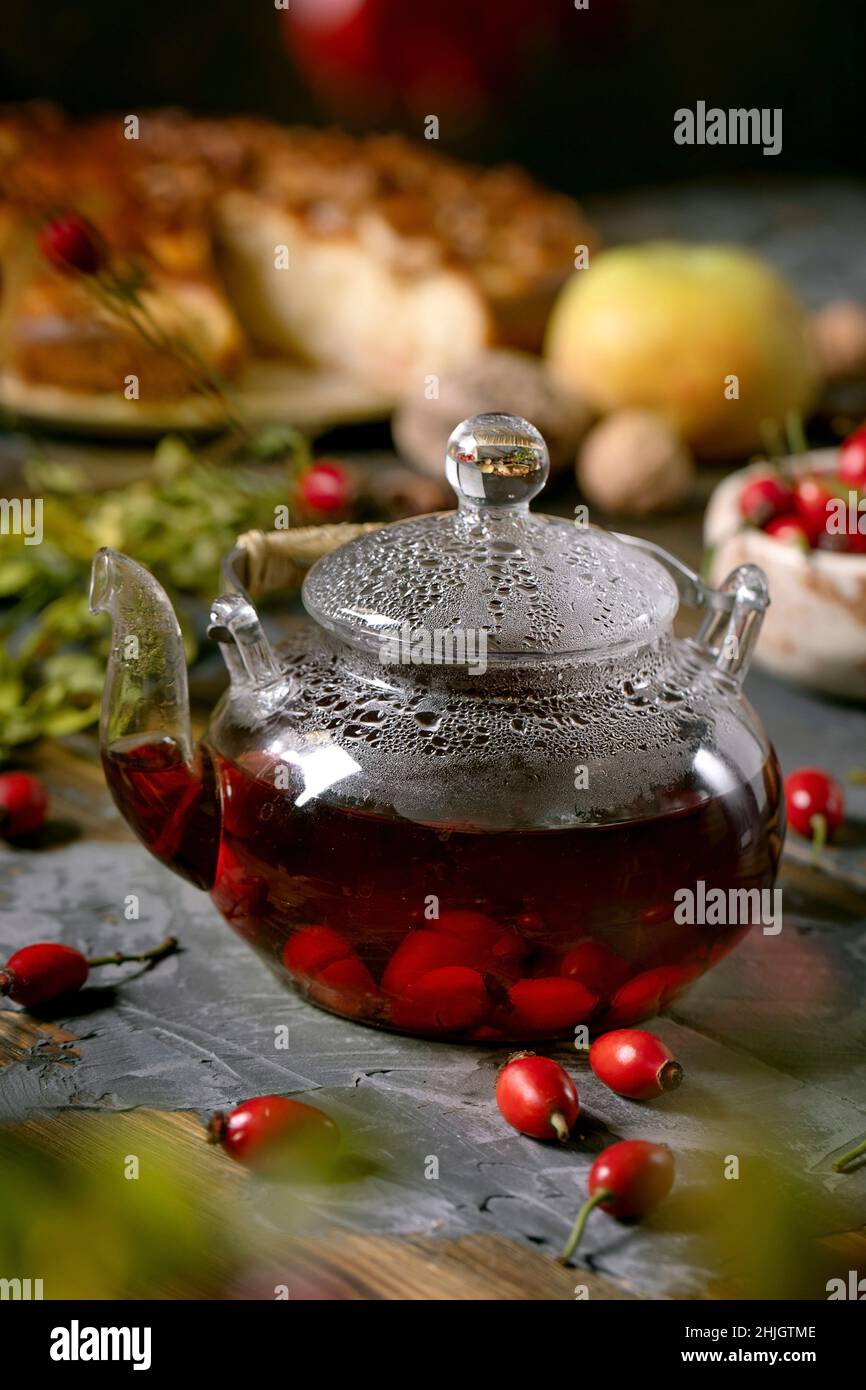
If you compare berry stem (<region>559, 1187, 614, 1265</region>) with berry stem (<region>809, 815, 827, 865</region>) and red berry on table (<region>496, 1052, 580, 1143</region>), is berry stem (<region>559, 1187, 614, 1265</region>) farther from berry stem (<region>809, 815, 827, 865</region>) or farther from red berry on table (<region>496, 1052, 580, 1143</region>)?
berry stem (<region>809, 815, 827, 865</region>)

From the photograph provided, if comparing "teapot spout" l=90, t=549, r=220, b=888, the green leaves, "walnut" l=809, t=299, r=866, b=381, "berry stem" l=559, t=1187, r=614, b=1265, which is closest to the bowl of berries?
the green leaves

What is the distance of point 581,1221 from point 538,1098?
11 cm

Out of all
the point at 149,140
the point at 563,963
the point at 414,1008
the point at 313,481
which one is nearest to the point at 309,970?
the point at 414,1008

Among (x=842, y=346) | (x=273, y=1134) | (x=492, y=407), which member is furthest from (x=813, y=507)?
(x=842, y=346)

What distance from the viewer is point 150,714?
1.11 m

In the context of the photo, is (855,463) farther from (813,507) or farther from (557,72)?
(557,72)

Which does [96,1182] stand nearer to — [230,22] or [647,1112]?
[647,1112]

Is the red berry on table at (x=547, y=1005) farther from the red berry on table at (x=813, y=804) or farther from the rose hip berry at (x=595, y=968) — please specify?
the red berry on table at (x=813, y=804)

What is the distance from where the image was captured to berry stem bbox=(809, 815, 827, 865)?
4.59 ft

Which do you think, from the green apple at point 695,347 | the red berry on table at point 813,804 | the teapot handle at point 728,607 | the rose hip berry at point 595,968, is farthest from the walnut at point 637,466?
the rose hip berry at point 595,968

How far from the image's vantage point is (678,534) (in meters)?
2.27

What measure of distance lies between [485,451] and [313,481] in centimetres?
97

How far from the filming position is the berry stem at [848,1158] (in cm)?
99

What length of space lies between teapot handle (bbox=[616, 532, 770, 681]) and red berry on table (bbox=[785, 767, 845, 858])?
10.5 inches
